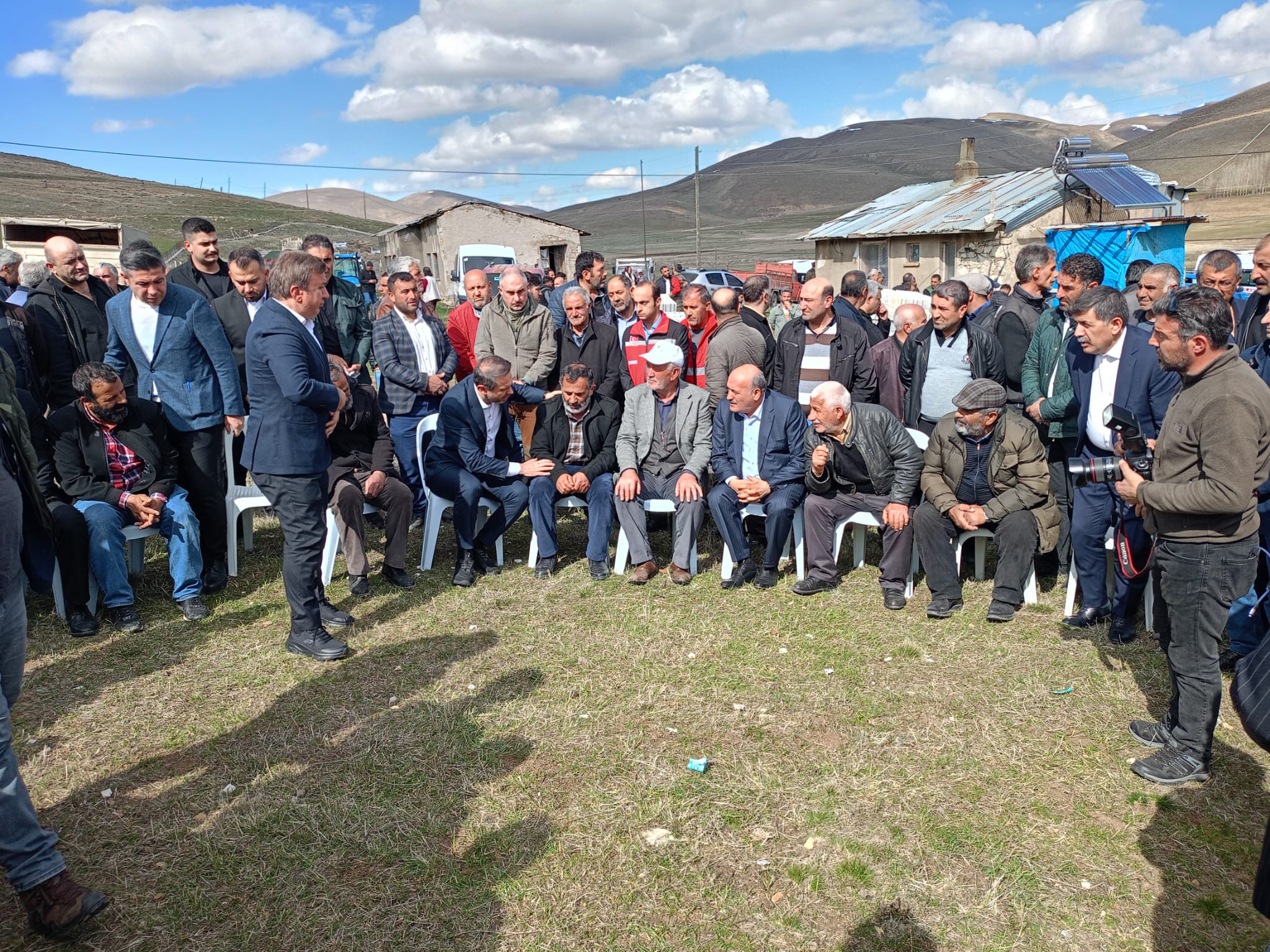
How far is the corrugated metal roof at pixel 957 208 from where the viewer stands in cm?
2202

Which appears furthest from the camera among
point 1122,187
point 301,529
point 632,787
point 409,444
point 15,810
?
point 1122,187

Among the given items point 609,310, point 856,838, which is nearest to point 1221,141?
point 609,310

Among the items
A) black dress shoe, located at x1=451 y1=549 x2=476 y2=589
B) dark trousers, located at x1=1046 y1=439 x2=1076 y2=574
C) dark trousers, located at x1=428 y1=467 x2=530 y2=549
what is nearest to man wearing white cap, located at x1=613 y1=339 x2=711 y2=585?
dark trousers, located at x1=428 y1=467 x2=530 y2=549

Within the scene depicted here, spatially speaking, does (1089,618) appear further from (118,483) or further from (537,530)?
(118,483)

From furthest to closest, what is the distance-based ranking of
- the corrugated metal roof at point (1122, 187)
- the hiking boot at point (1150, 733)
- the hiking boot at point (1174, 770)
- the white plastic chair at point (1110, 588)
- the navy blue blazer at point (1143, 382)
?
the corrugated metal roof at point (1122, 187), the white plastic chair at point (1110, 588), the navy blue blazer at point (1143, 382), the hiking boot at point (1150, 733), the hiking boot at point (1174, 770)

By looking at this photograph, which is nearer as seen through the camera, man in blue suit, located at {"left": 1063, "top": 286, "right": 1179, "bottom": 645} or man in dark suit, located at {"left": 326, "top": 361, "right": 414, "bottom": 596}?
man in blue suit, located at {"left": 1063, "top": 286, "right": 1179, "bottom": 645}

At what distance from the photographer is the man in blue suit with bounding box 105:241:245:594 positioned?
5418 mm

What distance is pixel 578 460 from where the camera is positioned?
21.2 feet

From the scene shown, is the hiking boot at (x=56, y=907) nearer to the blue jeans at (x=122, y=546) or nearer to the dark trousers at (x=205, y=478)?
the blue jeans at (x=122, y=546)

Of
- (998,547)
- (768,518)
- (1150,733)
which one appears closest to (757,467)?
(768,518)

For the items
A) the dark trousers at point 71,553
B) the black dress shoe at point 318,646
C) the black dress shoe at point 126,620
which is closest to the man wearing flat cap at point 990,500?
the black dress shoe at point 318,646

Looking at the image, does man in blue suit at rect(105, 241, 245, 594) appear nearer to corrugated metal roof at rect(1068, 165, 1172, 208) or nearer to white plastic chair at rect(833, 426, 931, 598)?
white plastic chair at rect(833, 426, 931, 598)

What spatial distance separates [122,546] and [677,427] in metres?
3.64

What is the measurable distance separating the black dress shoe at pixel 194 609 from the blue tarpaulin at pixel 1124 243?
16.8m
